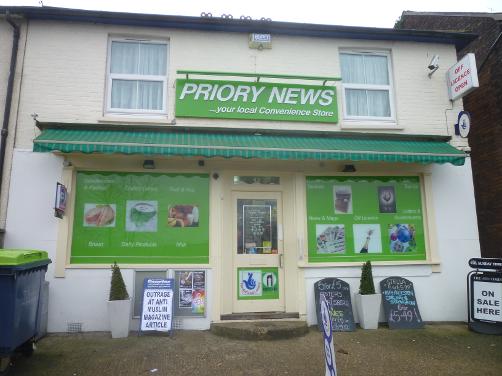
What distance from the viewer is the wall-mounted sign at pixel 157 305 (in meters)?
6.58

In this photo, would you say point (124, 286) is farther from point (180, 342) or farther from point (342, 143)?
point (342, 143)

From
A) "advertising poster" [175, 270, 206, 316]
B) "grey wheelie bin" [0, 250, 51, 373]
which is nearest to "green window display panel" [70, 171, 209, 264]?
"advertising poster" [175, 270, 206, 316]

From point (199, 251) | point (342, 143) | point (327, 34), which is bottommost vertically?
point (199, 251)

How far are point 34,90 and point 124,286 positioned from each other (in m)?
4.06

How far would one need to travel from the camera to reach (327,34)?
323 inches

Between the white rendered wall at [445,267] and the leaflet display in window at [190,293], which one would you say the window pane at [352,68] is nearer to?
the white rendered wall at [445,267]

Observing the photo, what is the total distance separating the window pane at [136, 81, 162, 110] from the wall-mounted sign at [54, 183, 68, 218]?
216cm

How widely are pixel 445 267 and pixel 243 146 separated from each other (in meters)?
4.71

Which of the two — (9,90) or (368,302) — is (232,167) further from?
(9,90)

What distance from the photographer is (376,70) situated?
28.1 feet

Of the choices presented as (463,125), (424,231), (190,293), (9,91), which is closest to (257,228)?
(190,293)

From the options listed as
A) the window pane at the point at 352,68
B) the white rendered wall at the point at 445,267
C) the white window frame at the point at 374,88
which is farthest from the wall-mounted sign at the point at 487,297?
the window pane at the point at 352,68

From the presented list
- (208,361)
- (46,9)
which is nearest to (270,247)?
(208,361)

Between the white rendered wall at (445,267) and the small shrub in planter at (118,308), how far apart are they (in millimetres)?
3247
